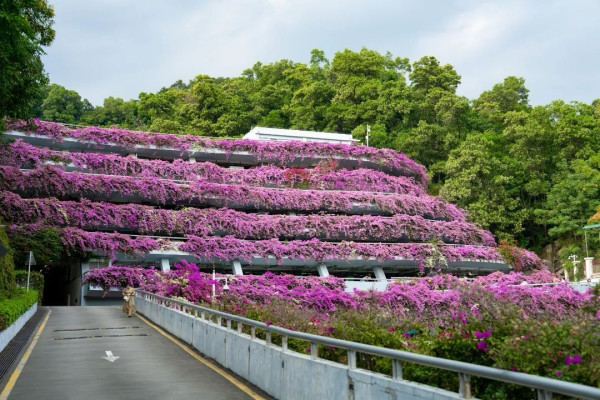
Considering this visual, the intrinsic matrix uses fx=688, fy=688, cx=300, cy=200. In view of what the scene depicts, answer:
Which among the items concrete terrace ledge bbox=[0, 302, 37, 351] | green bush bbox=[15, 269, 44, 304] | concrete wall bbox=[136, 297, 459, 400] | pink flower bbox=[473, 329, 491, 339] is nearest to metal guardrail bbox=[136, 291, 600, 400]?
concrete wall bbox=[136, 297, 459, 400]

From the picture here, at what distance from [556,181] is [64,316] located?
52.4m

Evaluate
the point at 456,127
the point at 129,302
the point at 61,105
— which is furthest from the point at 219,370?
the point at 61,105

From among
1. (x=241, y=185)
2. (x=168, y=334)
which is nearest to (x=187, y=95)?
(x=241, y=185)

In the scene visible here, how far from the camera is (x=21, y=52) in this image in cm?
1750

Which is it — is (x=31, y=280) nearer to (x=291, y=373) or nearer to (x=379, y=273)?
(x=379, y=273)

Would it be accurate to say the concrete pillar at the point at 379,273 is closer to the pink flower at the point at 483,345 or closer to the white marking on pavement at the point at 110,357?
the white marking on pavement at the point at 110,357

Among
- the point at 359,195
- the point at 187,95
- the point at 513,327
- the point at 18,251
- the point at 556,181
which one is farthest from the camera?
the point at 187,95

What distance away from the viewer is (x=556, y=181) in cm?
6894

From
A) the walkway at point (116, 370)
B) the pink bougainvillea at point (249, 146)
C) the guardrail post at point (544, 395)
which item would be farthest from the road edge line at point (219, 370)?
the pink bougainvillea at point (249, 146)

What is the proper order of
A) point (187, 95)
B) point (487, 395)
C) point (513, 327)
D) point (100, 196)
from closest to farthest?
point (487, 395), point (513, 327), point (100, 196), point (187, 95)

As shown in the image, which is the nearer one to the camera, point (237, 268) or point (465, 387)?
point (465, 387)

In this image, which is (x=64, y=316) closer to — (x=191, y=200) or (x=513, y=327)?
(x=191, y=200)

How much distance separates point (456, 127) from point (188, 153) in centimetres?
3248

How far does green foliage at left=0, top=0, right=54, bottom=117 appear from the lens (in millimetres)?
15609
